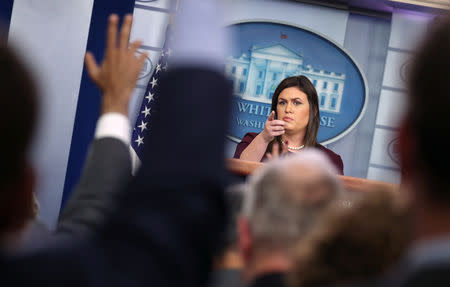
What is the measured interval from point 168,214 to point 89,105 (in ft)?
13.6

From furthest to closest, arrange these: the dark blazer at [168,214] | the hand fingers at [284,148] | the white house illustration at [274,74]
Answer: the white house illustration at [274,74]
the hand fingers at [284,148]
the dark blazer at [168,214]

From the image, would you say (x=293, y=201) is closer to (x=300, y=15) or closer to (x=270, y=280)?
(x=270, y=280)

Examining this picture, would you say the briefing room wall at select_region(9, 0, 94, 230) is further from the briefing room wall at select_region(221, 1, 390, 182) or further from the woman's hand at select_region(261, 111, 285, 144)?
the woman's hand at select_region(261, 111, 285, 144)

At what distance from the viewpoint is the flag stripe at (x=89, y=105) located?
14.3 ft

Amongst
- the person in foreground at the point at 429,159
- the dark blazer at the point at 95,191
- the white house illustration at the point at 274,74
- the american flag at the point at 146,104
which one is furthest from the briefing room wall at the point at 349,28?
the person in foreground at the point at 429,159

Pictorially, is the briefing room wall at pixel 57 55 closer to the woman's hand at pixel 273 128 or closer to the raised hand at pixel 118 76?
the woman's hand at pixel 273 128

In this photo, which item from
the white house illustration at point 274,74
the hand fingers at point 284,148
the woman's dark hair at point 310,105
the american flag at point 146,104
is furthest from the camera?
the white house illustration at point 274,74

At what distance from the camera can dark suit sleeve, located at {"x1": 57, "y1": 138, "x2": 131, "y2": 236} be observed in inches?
25.1

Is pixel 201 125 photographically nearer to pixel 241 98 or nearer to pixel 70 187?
pixel 70 187

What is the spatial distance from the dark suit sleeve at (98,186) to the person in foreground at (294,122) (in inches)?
107

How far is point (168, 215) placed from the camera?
1.24 ft

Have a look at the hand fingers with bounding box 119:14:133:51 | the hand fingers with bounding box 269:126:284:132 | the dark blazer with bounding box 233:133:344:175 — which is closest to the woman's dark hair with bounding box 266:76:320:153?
the dark blazer with bounding box 233:133:344:175

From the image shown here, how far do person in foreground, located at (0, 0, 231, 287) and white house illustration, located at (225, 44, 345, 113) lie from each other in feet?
14.8

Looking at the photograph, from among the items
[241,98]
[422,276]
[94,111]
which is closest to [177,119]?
[422,276]
